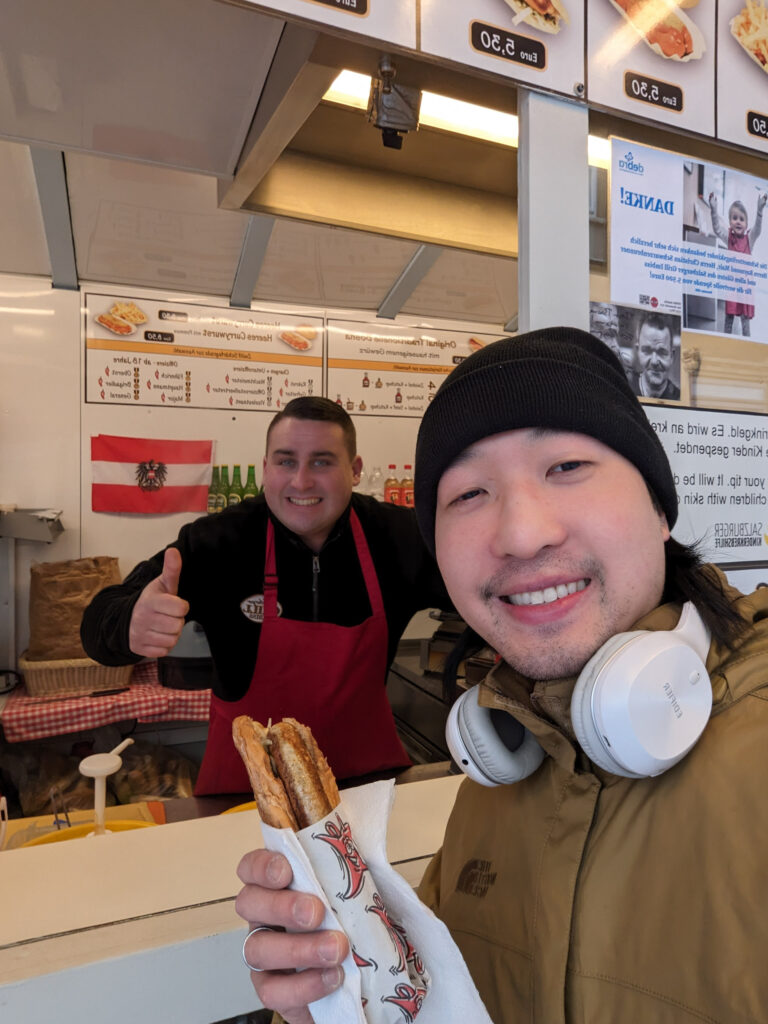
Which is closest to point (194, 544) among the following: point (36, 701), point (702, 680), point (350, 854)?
point (36, 701)

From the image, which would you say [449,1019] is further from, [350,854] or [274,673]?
[274,673]

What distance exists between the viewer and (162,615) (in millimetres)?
1517

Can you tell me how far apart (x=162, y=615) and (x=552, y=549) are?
1.10 metres

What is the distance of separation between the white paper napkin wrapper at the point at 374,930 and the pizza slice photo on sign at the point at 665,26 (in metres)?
1.32

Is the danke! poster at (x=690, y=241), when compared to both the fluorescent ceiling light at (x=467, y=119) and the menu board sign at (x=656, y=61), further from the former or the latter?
the fluorescent ceiling light at (x=467, y=119)

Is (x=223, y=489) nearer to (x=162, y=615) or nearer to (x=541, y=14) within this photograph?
(x=162, y=615)

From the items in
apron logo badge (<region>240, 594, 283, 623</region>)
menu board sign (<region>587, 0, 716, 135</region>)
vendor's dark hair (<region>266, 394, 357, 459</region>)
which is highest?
menu board sign (<region>587, 0, 716, 135</region>)

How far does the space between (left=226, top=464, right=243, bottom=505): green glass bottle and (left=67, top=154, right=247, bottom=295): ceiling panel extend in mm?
1041

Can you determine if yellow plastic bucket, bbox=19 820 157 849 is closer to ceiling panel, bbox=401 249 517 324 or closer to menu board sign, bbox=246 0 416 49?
menu board sign, bbox=246 0 416 49

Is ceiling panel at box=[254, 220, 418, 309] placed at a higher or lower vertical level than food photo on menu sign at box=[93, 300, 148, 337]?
higher

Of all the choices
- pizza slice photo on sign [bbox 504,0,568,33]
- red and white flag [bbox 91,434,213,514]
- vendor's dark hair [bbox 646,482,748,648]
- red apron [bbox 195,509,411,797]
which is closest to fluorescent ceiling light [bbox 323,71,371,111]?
pizza slice photo on sign [bbox 504,0,568,33]

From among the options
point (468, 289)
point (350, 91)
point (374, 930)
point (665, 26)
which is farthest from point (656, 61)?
point (468, 289)

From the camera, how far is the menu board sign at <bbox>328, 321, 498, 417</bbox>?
13.3ft

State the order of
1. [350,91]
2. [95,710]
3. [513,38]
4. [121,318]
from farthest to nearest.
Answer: [121,318], [95,710], [350,91], [513,38]
